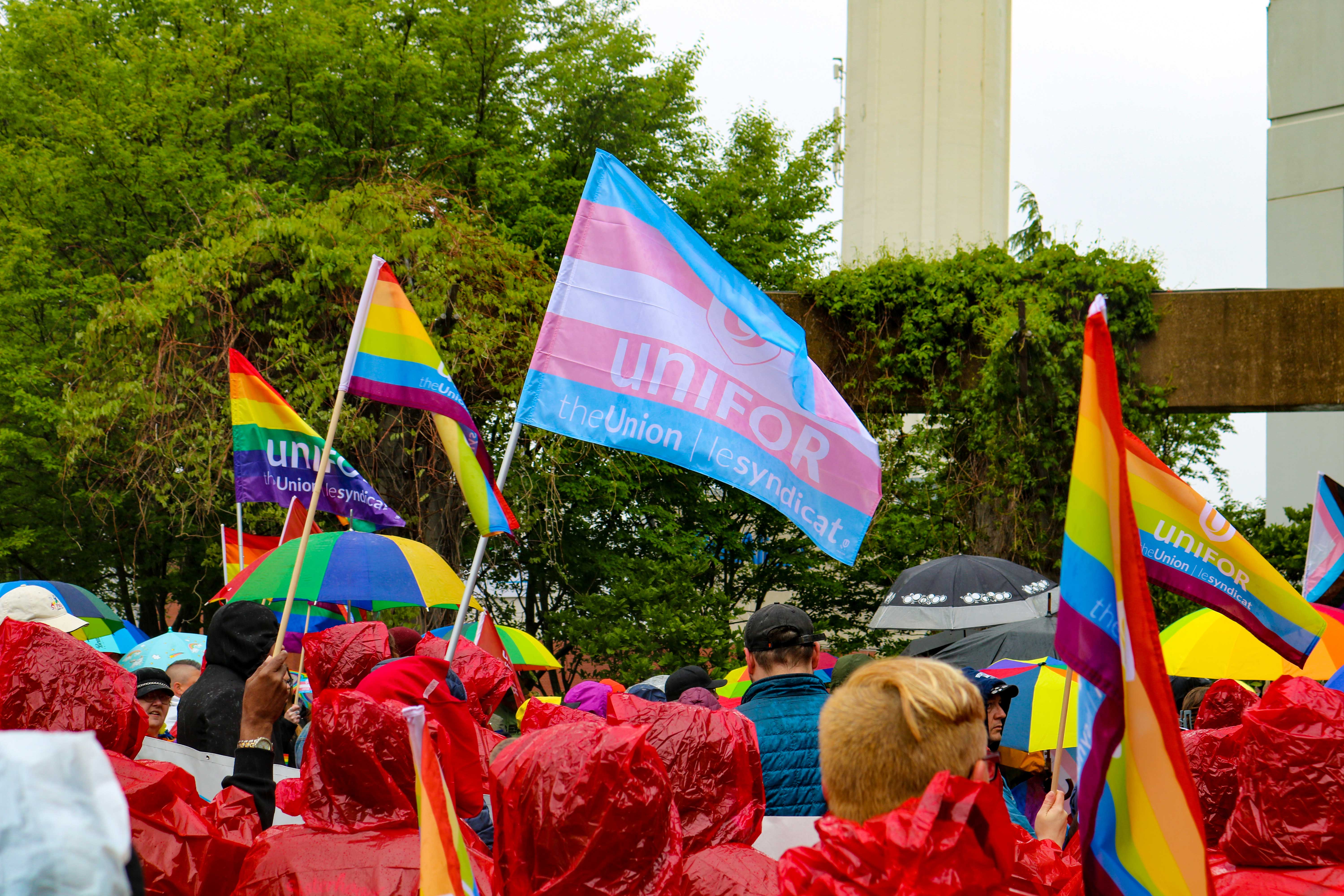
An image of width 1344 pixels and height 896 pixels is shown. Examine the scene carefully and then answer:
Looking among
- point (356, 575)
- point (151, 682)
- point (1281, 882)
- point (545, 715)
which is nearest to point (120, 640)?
point (151, 682)

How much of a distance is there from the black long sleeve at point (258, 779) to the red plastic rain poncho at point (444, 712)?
336 mm

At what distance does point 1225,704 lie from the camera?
14.6 feet

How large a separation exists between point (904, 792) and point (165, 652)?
25.5 ft

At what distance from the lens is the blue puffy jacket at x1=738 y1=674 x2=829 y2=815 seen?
384cm

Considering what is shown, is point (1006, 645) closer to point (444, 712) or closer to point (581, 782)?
point (444, 712)

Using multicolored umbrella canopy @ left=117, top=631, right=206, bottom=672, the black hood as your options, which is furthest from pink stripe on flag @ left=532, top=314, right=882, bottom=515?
multicolored umbrella canopy @ left=117, top=631, right=206, bottom=672

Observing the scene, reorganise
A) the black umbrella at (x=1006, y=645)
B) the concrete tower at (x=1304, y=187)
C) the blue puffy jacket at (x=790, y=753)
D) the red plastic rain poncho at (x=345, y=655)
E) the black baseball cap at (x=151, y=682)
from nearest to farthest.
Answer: the blue puffy jacket at (x=790, y=753)
the red plastic rain poncho at (x=345, y=655)
the black baseball cap at (x=151, y=682)
the black umbrella at (x=1006, y=645)
the concrete tower at (x=1304, y=187)

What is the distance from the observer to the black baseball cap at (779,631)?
13.2ft

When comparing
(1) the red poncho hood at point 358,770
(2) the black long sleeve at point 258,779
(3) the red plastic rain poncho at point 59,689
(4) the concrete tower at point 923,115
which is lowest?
(2) the black long sleeve at point 258,779

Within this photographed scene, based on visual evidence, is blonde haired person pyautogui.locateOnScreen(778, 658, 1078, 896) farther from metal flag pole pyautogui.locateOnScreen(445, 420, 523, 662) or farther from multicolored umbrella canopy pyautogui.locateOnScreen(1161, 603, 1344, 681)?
multicolored umbrella canopy pyautogui.locateOnScreen(1161, 603, 1344, 681)

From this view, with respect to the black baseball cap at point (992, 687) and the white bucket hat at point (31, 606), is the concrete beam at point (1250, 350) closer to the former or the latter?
the black baseball cap at point (992, 687)

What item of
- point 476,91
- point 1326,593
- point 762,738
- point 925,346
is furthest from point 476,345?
point 762,738

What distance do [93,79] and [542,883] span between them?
16662 millimetres

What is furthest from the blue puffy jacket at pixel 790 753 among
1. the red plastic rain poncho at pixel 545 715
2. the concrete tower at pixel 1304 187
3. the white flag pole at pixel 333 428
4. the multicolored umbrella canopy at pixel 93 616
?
the concrete tower at pixel 1304 187
